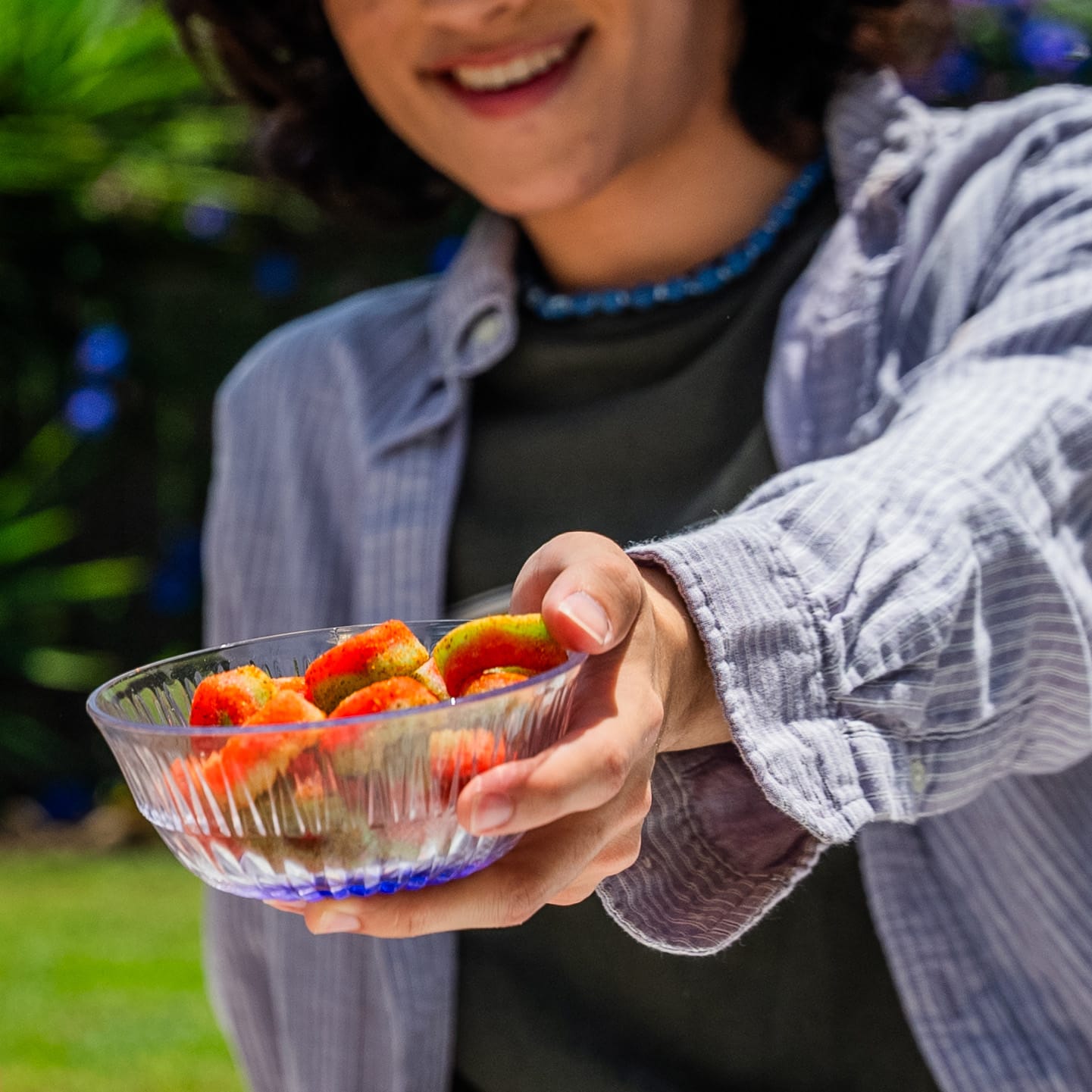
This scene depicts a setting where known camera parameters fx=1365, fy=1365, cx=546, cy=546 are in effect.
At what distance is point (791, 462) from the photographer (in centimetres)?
119

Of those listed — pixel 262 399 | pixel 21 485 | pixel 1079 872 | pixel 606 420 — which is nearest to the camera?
pixel 1079 872

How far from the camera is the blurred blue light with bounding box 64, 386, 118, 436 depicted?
3.30m

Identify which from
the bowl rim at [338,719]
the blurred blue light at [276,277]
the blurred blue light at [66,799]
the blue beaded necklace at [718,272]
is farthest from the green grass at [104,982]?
the bowl rim at [338,719]

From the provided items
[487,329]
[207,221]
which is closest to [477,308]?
[487,329]

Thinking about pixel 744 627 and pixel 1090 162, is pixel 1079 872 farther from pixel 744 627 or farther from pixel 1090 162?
pixel 1090 162

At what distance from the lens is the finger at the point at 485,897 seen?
2.19 feet

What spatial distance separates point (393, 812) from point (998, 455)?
18.8 inches

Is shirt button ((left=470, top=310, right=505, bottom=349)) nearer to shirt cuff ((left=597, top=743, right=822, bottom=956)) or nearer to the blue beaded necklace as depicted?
the blue beaded necklace

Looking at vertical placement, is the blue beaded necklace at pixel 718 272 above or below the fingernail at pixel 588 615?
below

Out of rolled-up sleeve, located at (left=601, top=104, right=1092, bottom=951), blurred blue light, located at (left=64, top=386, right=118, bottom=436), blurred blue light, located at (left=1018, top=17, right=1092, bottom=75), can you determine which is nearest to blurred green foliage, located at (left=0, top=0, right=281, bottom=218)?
blurred blue light, located at (left=64, top=386, right=118, bottom=436)

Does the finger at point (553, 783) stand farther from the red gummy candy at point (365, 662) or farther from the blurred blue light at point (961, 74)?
the blurred blue light at point (961, 74)

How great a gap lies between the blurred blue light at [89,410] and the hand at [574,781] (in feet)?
9.21

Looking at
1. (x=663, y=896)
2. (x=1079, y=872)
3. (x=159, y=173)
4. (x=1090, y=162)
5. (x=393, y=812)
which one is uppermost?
(x=1090, y=162)

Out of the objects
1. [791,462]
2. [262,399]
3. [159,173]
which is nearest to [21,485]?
[159,173]
